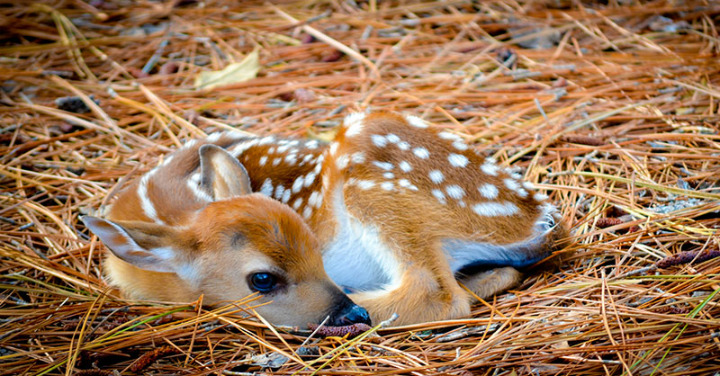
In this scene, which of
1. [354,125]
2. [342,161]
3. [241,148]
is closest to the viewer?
[342,161]

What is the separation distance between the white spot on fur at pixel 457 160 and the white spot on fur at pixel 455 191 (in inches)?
4.3

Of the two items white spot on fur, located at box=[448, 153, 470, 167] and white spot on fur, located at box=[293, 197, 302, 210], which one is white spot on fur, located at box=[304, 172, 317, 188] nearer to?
white spot on fur, located at box=[293, 197, 302, 210]

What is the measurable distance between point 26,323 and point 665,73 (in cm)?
405

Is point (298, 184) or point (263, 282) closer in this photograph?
point (263, 282)

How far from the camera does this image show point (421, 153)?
9.50ft

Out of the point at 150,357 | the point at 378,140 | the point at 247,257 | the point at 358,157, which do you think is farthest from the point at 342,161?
the point at 150,357

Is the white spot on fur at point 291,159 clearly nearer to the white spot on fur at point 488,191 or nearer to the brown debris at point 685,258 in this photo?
the white spot on fur at point 488,191

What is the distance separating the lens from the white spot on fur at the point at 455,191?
2.83m

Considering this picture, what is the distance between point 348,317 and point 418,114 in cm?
204

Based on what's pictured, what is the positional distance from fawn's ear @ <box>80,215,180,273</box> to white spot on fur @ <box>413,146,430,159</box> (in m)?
1.11

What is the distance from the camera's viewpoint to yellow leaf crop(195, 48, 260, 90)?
466 centimetres

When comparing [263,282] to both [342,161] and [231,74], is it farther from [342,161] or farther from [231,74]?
[231,74]

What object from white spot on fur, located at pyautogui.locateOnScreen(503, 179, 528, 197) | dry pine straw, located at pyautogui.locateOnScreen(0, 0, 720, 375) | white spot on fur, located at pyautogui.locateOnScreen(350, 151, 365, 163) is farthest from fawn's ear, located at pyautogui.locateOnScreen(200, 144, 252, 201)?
white spot on fur, located at pyautogui.locateOnScreen(503, 179, 528, 197)

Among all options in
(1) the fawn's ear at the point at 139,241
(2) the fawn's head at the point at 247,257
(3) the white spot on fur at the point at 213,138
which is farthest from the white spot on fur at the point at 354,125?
(1) the fawn's ear at the point at 139,241
